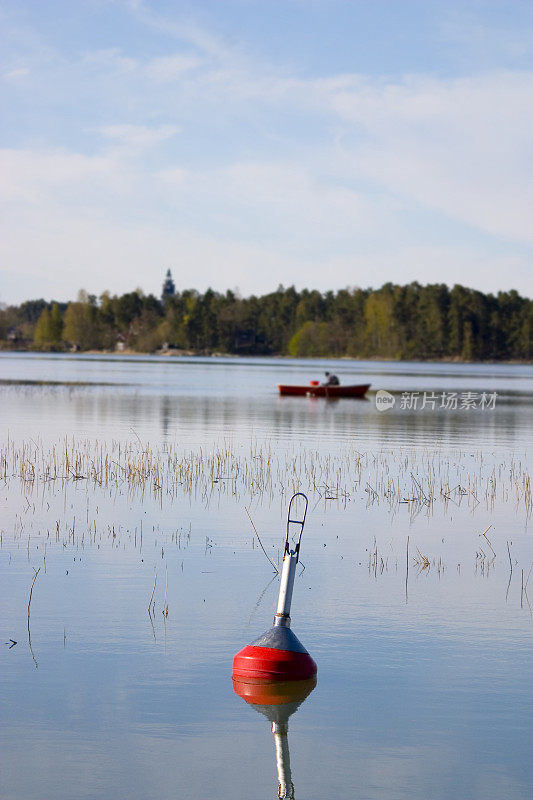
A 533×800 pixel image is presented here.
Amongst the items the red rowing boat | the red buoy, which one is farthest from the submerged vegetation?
the red rowing boat

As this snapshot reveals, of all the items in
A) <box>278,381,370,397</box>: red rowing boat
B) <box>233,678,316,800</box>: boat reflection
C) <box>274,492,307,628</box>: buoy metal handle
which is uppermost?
<box>274,492,307,628</box>: buoy metal handle

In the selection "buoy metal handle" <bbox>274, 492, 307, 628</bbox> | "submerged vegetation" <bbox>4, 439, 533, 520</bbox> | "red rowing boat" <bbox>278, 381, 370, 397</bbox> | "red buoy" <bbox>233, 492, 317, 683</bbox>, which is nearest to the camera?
"buoy metal handle" <bbox>274, 492, 307, 628</bbox>

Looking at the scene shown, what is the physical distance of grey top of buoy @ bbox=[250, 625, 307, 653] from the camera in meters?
9.78

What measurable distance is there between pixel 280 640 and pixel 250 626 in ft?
6.67

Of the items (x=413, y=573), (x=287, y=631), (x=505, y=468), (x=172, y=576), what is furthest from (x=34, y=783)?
(x=505, y=468)

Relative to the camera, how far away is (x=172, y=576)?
1429 cm

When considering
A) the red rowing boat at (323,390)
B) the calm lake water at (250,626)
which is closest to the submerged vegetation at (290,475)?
the calm lake water at (250,626)

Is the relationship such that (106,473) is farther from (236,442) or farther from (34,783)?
(34,783)

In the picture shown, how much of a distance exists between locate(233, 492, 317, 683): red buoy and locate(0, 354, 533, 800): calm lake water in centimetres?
25

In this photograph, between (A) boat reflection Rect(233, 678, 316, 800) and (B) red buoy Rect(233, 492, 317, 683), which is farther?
(B) red buoy Rect(233, 492, 317, 683)

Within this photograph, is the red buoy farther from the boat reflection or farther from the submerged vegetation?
the submerged vegetation

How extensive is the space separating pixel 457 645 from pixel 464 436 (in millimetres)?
29152

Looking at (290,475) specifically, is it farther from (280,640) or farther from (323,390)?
(323,390)

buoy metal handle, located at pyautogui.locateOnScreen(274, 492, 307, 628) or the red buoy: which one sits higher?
buoy metal handle, located at pyautogui.locateOnScreen(274, 492, 307, 628)
